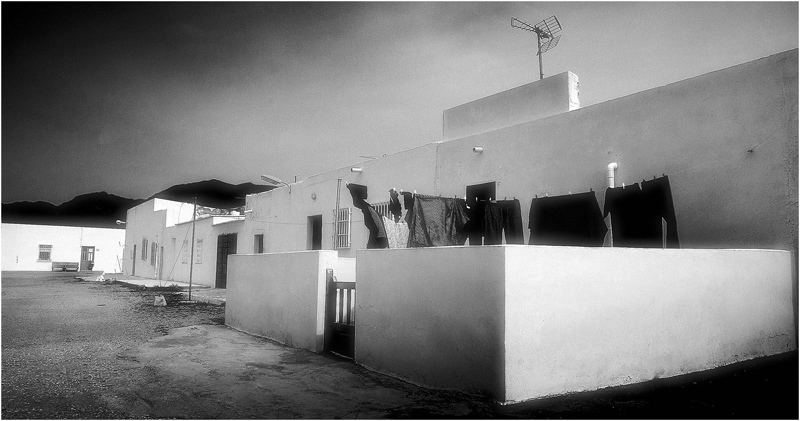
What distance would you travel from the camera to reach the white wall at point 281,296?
22.4 feet

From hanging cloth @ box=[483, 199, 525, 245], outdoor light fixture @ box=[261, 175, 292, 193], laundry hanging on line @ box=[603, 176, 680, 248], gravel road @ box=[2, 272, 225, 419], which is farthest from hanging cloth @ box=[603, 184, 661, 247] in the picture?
outdoor light fixture @ box=[261, 175, 292, 193]

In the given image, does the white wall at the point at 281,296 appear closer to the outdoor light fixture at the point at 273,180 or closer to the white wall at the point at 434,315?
the white wall at the point at 434,315

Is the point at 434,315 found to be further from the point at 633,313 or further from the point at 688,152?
the point at 688,152

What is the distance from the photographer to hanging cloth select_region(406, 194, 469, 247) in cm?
820

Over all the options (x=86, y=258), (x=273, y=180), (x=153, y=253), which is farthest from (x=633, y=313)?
(x=86, y=258)

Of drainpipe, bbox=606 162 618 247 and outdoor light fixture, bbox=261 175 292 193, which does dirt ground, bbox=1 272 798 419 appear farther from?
outdoor light fixture, bbox=261 175 292 193

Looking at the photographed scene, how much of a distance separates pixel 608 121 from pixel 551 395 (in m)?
5.36

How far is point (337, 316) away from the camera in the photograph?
6.89 m

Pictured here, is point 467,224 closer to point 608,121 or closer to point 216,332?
point 608,121

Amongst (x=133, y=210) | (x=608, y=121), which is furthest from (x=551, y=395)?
(x=133, y=210)

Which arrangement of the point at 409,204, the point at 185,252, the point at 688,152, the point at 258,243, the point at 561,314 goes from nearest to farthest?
the point at 561,314 → the point at 688,152 → the point at 409,204 → the point at 258,243 → the point at 185,252

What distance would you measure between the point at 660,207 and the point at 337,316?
479 cm

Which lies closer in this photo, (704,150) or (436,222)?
(704,150)

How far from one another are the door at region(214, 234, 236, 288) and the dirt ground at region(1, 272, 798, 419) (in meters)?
12.3
